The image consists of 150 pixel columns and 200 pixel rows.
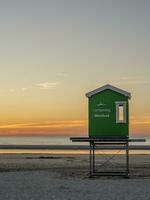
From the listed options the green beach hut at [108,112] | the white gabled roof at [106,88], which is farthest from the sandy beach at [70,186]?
the white gabled roof at [106,88]

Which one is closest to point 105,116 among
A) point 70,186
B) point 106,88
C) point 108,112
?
point 108,112

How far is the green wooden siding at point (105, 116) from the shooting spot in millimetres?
29000

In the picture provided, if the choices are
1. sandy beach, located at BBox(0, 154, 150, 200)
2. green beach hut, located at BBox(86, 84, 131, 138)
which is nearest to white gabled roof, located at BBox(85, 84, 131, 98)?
green beach hut, located at BBox(86, 84, 131, 138)

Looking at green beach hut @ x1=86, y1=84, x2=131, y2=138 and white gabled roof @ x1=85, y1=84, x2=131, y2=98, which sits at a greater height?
white gabled roof @ x1=85, y1=84, x2=131, y2=98

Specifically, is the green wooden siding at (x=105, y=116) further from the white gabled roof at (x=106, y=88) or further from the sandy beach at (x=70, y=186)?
the sandy beach at (x=70, y=186)

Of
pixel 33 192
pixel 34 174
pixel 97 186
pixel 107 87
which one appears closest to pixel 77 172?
pixel 34 174

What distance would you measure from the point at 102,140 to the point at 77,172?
434 cm

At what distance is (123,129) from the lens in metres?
29.0

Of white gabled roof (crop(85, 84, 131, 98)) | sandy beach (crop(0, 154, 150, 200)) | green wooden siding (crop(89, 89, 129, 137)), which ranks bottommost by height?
sandy beach (crop(0, 154, 150, 200))

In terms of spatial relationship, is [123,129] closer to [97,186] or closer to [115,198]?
[97,186]

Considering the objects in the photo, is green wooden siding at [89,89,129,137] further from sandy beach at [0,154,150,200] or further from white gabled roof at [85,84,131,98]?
sandy beach at [0,154,150,200]

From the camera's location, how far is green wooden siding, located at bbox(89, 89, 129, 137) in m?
29.0

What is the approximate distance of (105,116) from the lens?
29062 mm

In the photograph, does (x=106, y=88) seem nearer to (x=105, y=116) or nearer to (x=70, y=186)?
(x=105, y=116)
